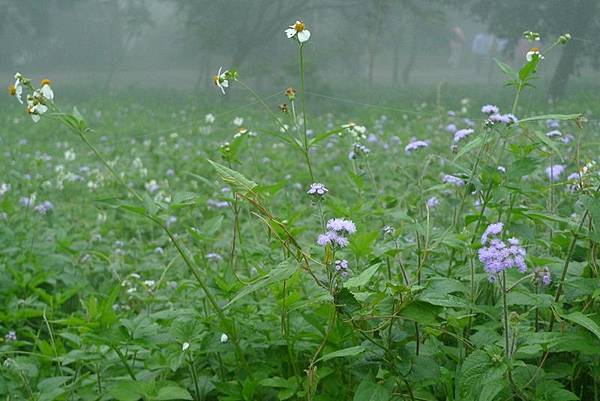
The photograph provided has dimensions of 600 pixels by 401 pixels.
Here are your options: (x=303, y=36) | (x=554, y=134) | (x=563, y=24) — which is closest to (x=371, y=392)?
(x=303, y=36)

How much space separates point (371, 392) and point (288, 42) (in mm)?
9186

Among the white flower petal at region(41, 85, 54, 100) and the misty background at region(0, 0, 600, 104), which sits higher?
the white flower petal at region(41, 85, 54, 100)

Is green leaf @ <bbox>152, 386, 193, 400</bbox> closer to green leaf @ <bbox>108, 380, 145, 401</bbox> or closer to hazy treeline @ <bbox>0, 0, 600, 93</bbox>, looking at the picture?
green leaf @ <bbox>108, 380, 145, 401</bbox>

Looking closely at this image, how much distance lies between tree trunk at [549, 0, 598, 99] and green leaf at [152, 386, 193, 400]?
5510 millimetres

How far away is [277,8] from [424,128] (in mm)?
3097

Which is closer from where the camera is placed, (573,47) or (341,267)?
(341,267)

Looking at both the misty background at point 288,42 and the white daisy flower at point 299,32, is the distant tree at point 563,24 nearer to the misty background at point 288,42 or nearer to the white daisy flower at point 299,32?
the misty background at point 288,42

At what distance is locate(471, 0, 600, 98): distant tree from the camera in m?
6.00

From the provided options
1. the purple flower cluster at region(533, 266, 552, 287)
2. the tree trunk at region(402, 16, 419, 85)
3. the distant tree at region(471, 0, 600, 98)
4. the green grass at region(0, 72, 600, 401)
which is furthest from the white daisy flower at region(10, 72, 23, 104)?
the tree trunk at region(402, 16, 419, 85)

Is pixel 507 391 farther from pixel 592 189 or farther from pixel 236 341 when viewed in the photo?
pixel 236 341

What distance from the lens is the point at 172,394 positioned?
1420 mm

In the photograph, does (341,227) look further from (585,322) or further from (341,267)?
(585,322)

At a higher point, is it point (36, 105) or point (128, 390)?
point (36, 105)

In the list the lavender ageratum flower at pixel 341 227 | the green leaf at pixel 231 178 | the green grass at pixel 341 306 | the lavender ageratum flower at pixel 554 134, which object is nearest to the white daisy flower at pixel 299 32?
the green grass at pixel 341 306
